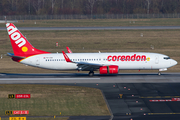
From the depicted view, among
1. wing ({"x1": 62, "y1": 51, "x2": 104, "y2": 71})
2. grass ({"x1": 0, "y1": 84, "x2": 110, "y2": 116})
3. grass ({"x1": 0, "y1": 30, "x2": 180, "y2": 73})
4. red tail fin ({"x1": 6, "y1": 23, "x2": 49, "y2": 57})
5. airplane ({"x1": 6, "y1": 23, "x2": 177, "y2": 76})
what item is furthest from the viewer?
grass ({"x1": 0, "y1": 30, "x2": 180, "y2": 73})

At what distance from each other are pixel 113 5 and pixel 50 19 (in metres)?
44.2

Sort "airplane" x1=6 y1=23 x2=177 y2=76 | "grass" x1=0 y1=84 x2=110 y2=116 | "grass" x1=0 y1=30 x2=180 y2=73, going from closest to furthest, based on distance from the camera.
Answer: "grass" x1=0 y1=84 x2=110 y2=116 < "airplane" x1=6 y1=23 x2=177 y2=76 < "grass" x1=0 y1=30 x2=180 y2=73

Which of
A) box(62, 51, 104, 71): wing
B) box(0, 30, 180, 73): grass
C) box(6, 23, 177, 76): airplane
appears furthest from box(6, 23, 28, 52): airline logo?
box(0, 30, 180, 73): grass

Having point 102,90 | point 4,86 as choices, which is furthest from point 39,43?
point 102,90

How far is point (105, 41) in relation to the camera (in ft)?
253

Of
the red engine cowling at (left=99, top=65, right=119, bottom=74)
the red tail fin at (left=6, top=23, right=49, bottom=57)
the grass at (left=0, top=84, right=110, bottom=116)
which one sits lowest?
the grass at (left=0, top=84, right=110, bottom=116)

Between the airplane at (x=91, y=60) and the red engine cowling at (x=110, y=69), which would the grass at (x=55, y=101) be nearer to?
the red engine cowling at (x=110, y=69)

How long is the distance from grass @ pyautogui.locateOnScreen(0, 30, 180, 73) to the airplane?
14852mm

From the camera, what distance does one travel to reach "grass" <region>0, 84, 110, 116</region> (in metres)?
26.6

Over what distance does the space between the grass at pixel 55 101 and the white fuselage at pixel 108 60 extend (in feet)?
24.4

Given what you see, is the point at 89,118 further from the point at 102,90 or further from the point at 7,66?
the point at 7,66

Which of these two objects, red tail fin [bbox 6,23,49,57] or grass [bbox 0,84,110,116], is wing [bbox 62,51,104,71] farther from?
grass [bbox 0,84,110,116]

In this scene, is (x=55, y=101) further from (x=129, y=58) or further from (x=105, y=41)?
(x=105, y=41)

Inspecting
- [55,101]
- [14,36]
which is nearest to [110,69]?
[55,101]
